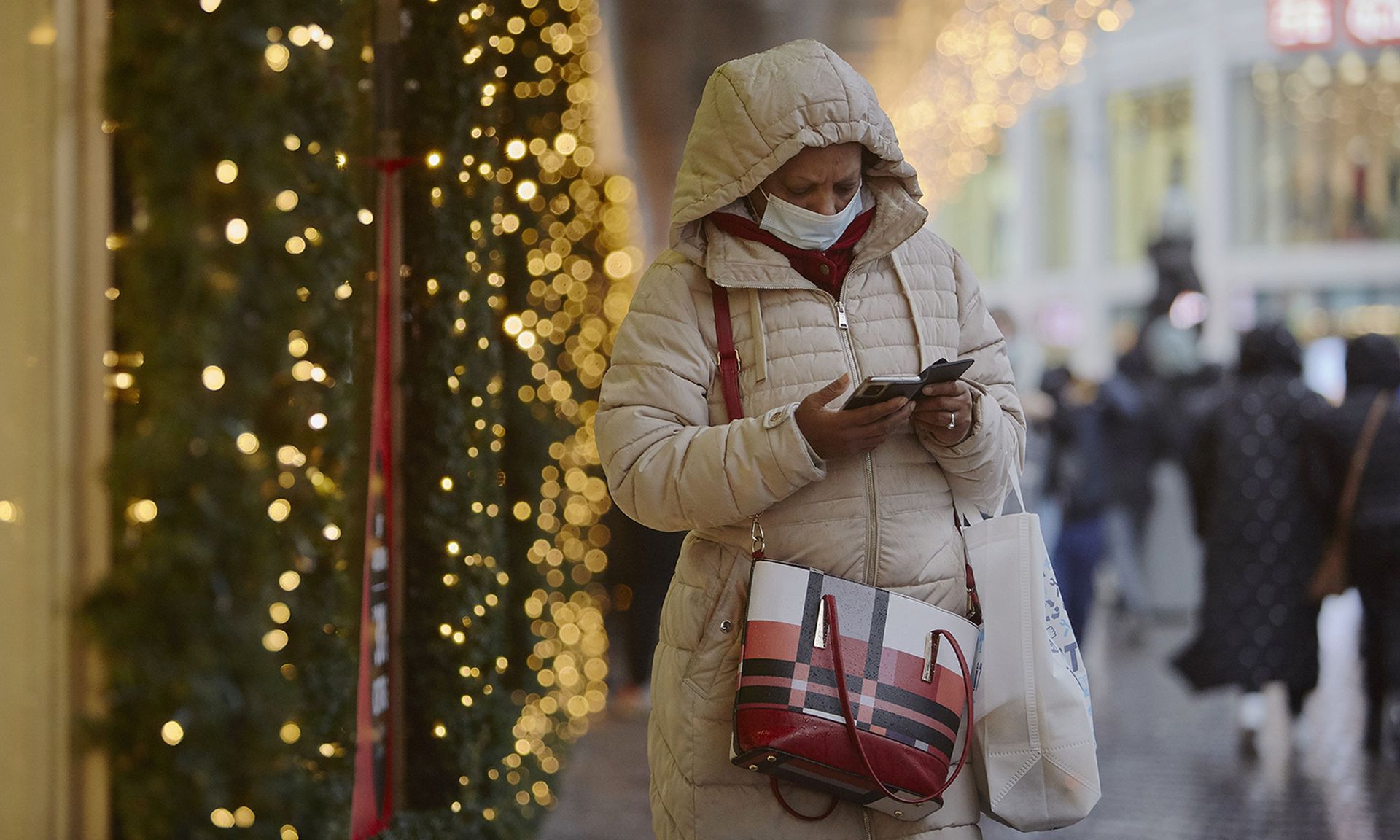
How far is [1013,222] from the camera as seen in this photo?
31.3m

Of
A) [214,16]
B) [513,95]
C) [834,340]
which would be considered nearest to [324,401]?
[214,16]

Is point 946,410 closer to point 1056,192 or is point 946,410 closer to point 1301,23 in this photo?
point 1301,23

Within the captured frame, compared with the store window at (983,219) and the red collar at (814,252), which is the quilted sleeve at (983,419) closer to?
the red collar at (814,252)

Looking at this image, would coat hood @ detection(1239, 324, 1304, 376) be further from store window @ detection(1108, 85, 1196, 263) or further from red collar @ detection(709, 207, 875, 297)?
store window @ detection(1108, 85, 1196, 263)

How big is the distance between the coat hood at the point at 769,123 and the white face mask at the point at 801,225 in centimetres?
6

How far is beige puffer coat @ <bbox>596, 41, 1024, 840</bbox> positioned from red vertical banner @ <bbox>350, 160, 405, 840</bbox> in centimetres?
131

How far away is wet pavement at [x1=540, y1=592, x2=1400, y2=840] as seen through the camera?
5.33 m

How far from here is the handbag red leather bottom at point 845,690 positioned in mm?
2254

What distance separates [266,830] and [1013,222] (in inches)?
1209

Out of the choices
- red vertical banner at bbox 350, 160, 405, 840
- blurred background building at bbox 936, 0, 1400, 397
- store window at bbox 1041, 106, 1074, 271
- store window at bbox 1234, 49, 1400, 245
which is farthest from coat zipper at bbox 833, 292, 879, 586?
store window at bbox 1041, 106, 1074, 271

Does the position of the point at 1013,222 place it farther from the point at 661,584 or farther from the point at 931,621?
the point at 931,621

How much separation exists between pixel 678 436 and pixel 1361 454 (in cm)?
514

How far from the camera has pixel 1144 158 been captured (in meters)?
27.1

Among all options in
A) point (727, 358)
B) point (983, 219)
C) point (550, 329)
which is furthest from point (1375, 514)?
point (983, 219)
